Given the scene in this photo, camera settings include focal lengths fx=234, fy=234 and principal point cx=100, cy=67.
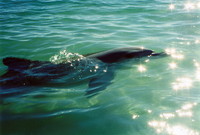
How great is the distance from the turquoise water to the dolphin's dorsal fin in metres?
1.23

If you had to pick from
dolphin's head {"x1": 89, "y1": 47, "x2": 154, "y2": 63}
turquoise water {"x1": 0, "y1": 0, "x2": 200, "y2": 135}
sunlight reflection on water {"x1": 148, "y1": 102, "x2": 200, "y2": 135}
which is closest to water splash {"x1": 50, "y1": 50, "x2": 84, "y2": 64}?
turquoise water {"x1": 0, "y1": 0, "x2": 200, "y2": 135}

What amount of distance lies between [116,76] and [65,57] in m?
2.45

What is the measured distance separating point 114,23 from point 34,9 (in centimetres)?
633

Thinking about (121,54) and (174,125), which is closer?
(174,125)

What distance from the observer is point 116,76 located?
21.9 ft

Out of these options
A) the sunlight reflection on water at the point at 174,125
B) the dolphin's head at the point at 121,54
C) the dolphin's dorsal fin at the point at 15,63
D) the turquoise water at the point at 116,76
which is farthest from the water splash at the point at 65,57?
the sunlight reflection on water at the point at 174,125

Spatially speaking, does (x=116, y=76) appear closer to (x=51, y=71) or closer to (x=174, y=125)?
(x=51, y=71)

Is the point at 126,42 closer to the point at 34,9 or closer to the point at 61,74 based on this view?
the point at 61,74

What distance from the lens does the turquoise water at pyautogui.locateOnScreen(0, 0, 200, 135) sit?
4.39 metres

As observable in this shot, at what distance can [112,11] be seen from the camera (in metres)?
14.7

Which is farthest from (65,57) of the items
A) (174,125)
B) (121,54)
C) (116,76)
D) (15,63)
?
(174,125)

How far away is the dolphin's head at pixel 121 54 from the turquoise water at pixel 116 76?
38cm

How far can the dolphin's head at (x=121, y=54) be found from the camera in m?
7.76

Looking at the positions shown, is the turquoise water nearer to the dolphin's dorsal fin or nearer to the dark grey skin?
the dark grey skin
